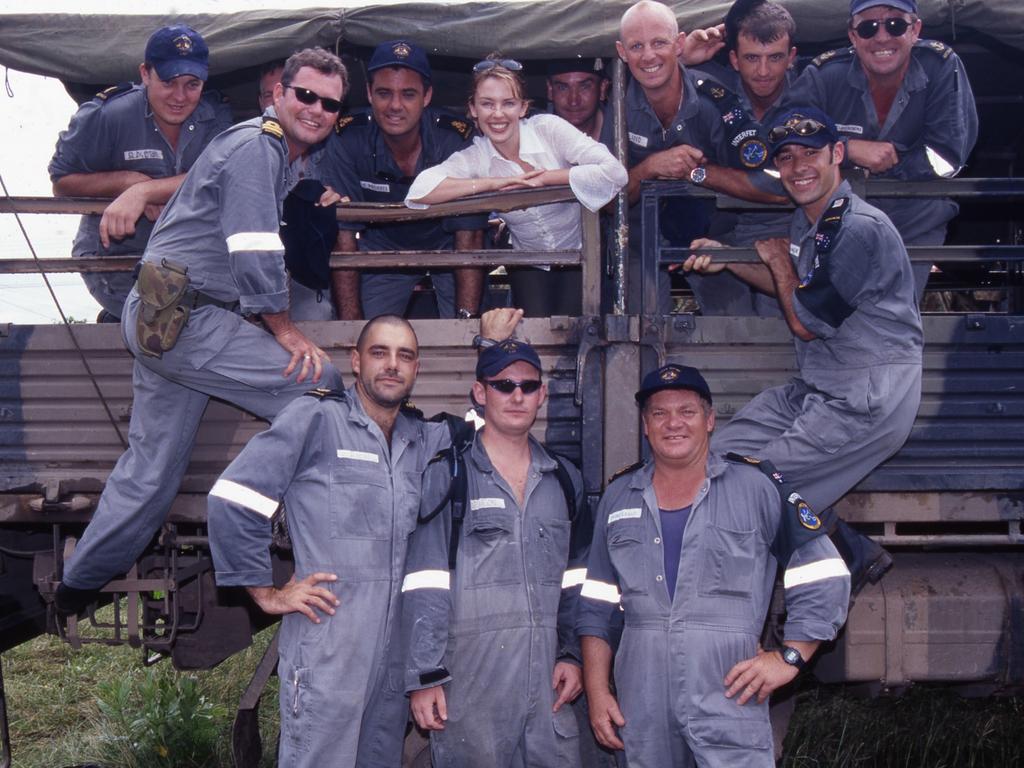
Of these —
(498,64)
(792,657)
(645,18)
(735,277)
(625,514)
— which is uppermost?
(645,18)

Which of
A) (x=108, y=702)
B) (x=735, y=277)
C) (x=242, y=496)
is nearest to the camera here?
(x=242, y=496)

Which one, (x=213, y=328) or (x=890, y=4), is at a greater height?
(x=890, y=4)

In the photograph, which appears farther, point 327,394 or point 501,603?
point 327,394

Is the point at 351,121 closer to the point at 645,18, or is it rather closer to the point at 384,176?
the point at 384,176

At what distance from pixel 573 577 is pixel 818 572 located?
75 cm

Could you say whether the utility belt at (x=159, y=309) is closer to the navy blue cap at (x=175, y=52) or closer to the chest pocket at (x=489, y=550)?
the navy blue cap at (x=175, y=52)

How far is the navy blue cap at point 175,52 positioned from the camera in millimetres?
3965

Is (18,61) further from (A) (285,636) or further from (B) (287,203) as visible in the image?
(A) (285,636)

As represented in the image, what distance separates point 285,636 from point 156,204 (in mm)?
1742

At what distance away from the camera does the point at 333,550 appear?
333 cm

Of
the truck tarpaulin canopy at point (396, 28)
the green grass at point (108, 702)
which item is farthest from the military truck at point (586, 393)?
the green grass at point (108, 702)

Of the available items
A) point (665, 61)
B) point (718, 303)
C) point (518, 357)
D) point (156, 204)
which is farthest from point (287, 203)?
point (718, 303)

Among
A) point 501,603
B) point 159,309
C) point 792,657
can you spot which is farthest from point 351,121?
point 792,657

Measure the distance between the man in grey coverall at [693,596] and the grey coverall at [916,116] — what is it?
124cm
